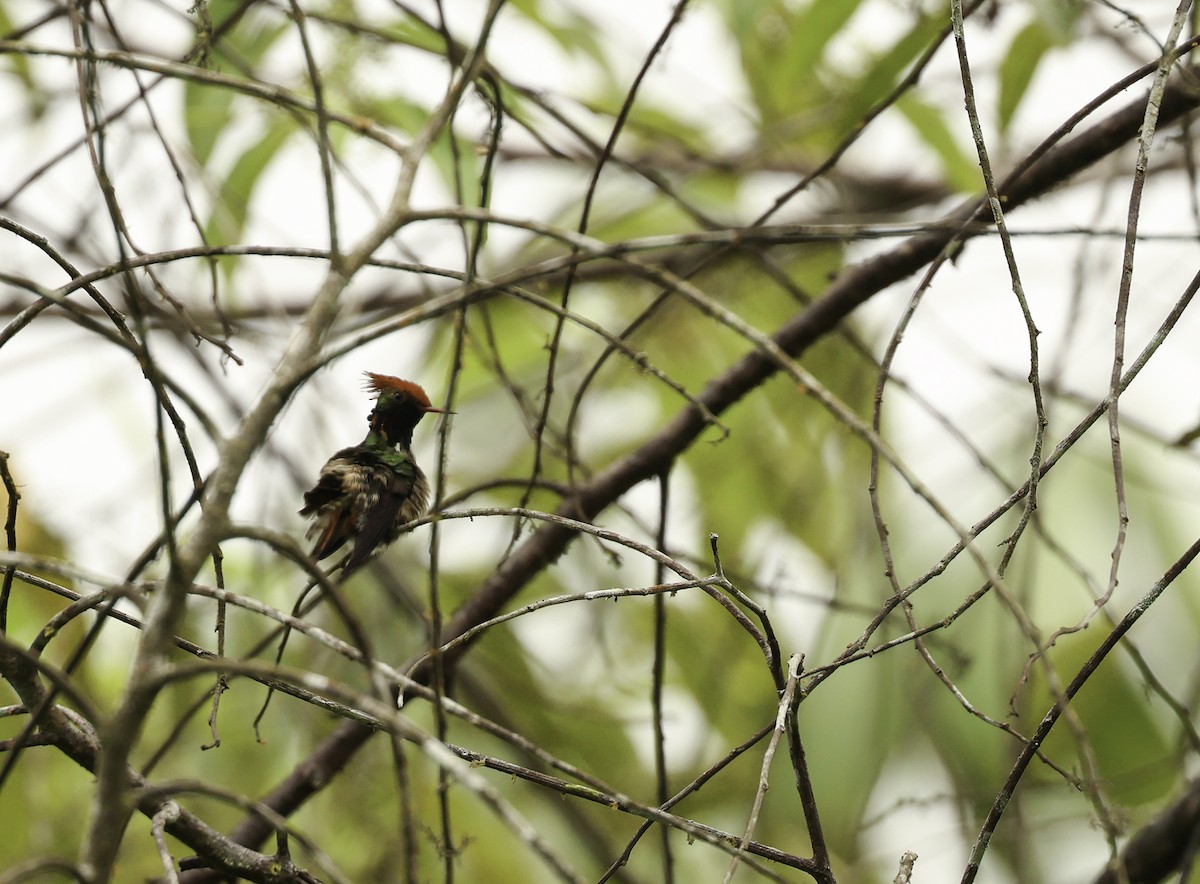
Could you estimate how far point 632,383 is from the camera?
4902 mm

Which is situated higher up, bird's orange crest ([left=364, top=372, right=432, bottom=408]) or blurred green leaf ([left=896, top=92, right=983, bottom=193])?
blurred green leaf ([left=896, top=92, right=983, bottom=193])

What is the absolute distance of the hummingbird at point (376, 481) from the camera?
10.5ft

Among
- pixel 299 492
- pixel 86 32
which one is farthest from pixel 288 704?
pixel 86 32

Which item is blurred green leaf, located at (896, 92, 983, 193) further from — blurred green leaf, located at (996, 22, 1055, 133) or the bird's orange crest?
the bird's orange crest

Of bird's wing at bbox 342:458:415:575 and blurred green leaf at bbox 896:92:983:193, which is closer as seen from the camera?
bird's wing at bbox 342:458:415:575

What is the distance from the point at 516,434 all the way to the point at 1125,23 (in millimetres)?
2967

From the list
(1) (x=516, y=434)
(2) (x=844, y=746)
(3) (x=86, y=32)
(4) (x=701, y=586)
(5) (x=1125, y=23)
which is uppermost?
(1) (x=516, y=434)

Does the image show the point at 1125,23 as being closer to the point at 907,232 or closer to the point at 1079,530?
the point at 907,232

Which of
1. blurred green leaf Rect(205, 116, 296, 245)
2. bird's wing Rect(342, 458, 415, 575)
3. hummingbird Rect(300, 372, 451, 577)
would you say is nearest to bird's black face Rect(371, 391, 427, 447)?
hummingbird Rect(300, 372, 451, 577)

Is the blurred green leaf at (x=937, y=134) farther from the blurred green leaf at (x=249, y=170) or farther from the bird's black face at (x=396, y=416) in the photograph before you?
the blurred green leaf at (x=249, y=170)

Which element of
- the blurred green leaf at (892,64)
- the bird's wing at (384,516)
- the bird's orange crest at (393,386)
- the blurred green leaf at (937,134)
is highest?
the blurred green leaf at (937,134)

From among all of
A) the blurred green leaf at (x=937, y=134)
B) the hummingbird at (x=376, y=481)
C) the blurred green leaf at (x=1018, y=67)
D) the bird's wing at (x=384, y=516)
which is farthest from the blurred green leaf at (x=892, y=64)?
the bird's wing at (x=384, y=516)

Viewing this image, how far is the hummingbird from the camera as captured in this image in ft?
10.5

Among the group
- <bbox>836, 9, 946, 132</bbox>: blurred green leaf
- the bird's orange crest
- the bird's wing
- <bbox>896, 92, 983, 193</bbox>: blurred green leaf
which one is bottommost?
the bird's wing
